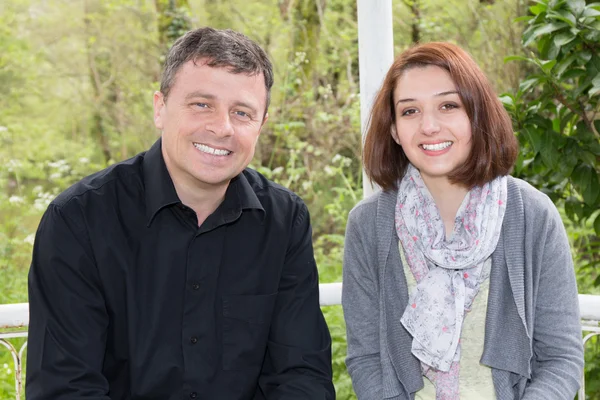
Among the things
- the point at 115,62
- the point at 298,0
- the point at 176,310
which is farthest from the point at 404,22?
the point at 176,310

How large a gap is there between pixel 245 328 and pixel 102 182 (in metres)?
0.53

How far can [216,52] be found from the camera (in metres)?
1.90

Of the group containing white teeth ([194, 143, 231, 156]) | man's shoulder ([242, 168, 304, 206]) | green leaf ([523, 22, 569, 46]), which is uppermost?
green leaf ([523, 22, 569, 46])

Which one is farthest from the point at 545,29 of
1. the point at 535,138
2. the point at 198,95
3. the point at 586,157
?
the point at 198,95

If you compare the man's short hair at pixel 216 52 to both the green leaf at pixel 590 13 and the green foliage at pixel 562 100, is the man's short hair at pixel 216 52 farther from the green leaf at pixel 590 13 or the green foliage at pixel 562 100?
the green leaf at pixel 590 13

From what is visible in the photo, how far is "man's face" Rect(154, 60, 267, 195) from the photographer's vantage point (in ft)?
6.23

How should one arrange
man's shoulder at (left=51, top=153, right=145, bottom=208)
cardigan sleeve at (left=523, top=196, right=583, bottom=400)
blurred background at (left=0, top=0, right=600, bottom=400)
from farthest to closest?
blurred background at (left=0, top=0, right=600, bottom=400)
cardigan sleeve at (left=523, top=196, right=583, bottom=400)
man's shoulder at (left=51, top=153, right=145, bottom=208)

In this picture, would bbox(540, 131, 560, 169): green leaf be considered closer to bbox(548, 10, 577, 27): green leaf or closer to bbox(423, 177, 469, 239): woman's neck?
bbox(548, 10, 577, 27): green leaf

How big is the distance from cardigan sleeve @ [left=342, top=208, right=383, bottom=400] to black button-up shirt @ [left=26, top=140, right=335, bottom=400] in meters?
0.10

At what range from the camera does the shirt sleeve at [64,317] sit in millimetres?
1759

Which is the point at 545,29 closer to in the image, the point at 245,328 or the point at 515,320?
the point at 515,320

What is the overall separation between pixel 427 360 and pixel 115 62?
6045 mm

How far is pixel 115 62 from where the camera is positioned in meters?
7.38

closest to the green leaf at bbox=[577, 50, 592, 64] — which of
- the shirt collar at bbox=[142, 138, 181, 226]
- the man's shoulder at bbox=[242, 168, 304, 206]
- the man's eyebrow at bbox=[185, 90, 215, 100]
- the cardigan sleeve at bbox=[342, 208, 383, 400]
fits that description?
the cardigan sleeve at bbox=[342, 208, 383, 400]
